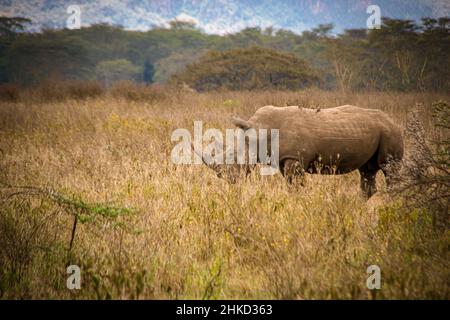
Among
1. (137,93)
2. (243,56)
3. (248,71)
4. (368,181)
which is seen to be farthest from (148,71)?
(368,181)

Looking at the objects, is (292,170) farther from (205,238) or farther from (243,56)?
(243,56)

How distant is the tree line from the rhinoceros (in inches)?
189

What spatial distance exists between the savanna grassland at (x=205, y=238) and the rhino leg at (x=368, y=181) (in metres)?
0.44

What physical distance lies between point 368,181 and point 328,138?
3.73 feet

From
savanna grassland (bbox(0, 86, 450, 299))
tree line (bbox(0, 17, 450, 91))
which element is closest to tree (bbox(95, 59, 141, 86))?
tree line (bbox(0, 17, 450, 91))

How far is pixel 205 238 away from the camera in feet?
14.2

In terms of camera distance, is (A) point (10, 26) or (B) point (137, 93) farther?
(A) point (10, 26)

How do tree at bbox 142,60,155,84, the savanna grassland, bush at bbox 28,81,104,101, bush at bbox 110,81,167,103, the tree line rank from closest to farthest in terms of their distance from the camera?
the savanna grassland
bush at bbox 110,81,167,103
bush at bbox 28,81,104,101
the tree line
tree at bbox 142,60,155,84

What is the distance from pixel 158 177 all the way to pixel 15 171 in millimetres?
2341

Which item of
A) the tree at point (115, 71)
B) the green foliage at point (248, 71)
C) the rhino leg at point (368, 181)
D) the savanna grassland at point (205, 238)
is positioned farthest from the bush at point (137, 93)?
the tree at point (115, 71)

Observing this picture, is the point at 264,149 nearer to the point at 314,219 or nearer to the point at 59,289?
the point at 314,219

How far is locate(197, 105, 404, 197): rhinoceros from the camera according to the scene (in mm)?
5770

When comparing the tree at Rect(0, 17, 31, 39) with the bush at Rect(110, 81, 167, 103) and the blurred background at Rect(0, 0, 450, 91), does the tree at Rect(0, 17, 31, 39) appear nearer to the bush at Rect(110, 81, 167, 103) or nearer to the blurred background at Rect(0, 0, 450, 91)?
the blurred background at Rect(0, 0, 450, 91)

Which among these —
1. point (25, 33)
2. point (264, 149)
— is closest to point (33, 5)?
point (25, 33)
